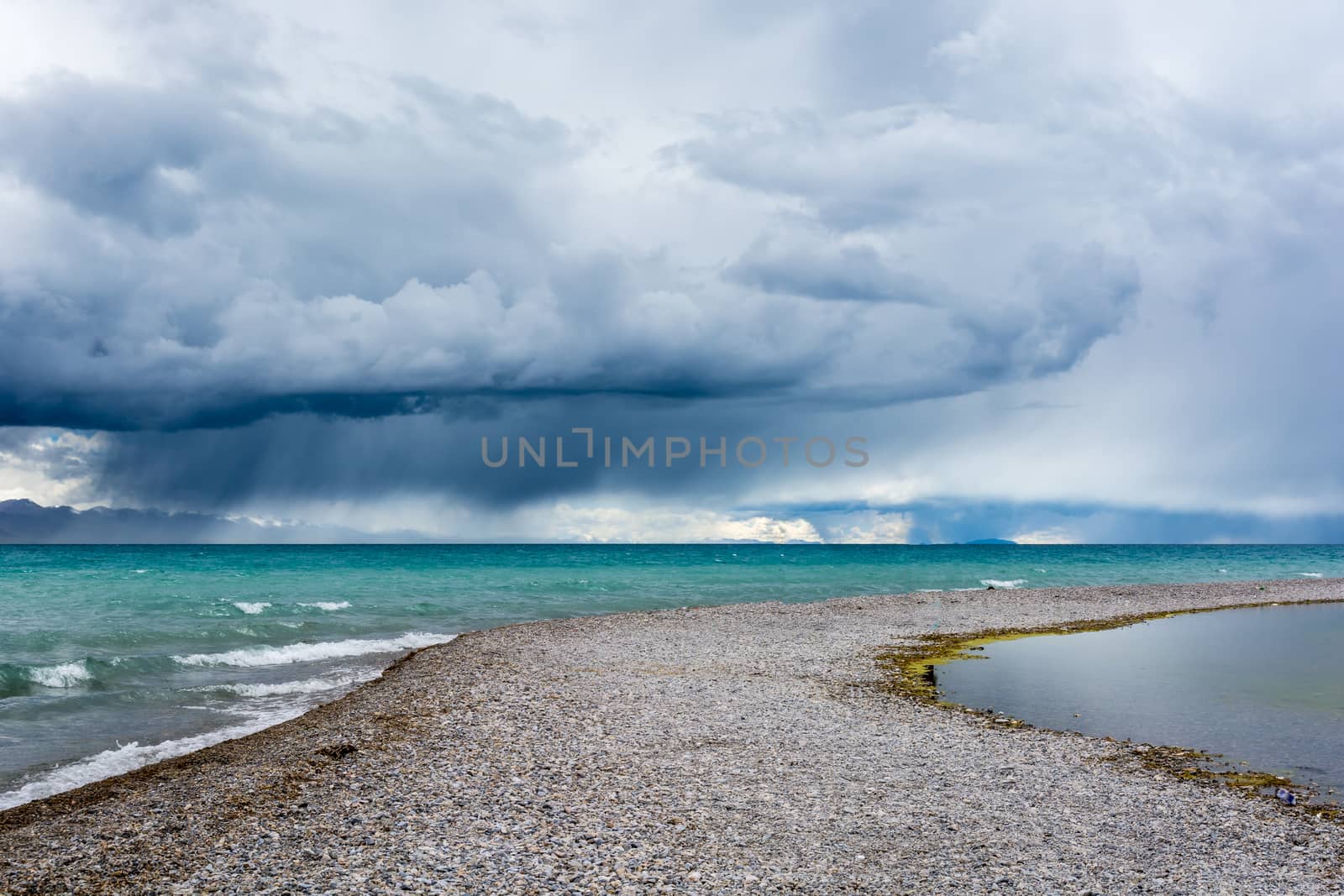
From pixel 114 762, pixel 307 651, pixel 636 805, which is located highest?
pixel 636 805

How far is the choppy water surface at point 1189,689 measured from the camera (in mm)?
15594

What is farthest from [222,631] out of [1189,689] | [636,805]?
[1189,689]

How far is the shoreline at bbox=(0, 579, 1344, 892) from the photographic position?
9469 mm

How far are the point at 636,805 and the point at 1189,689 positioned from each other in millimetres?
16220

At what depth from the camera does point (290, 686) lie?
23.4 meters

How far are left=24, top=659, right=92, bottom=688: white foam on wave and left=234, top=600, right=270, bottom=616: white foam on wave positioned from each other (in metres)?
17.6

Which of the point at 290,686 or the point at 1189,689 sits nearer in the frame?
the point at 1189,689

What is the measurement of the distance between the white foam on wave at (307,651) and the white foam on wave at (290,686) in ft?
13.5

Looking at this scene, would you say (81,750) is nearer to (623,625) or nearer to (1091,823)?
(1091,823)

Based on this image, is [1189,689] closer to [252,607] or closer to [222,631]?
[222,631]

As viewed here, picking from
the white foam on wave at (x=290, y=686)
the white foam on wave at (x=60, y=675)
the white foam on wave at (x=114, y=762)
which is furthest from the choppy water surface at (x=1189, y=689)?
the white foam on wave at (x=60, y=675)

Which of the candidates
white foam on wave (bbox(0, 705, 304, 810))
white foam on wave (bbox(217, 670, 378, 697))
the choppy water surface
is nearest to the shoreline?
white foam on wave (bbox(0, 705, 304, 810))

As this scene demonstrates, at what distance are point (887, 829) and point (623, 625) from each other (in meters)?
24.7

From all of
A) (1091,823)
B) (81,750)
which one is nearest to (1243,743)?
(1091,823)
